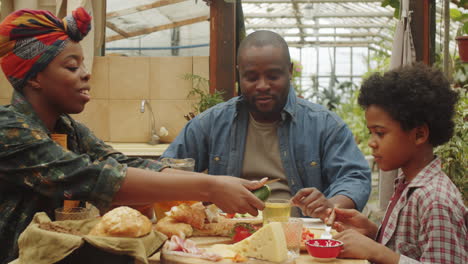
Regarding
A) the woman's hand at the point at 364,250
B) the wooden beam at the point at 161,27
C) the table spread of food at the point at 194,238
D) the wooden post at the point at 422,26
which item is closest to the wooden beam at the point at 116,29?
the wooden beam at the point at 161,27

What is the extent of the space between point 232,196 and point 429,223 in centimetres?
73

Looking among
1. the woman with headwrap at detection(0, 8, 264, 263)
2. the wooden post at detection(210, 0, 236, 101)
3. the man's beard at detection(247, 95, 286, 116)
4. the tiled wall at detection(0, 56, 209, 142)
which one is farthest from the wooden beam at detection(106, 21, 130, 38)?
the woman with headwrap at detection(0, 8, 264, 263)

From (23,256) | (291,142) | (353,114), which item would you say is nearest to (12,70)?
(23,256)

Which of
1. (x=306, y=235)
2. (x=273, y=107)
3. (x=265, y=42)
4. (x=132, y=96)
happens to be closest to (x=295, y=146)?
(x=273, y=107)

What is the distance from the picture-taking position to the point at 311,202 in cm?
248

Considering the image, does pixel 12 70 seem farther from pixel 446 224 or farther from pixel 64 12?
pixel 64 12

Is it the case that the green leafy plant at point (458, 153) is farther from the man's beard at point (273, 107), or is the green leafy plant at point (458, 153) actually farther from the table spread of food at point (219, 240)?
the table spread of food at point (219, 240)

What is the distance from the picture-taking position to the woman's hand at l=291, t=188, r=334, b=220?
2.48m

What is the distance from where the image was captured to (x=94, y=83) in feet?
19.8

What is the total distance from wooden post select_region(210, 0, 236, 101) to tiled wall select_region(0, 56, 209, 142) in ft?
1.71

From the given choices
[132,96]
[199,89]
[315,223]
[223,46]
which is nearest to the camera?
[315,223]

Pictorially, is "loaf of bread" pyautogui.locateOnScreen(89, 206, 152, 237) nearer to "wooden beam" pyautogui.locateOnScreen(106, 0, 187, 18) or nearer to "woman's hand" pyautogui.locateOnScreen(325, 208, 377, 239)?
"woman's hand" pyautogui.locateOnScreen(325, 208, 377, 239)

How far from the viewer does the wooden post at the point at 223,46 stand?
5.48 meters

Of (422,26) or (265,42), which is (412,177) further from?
(422,26)
